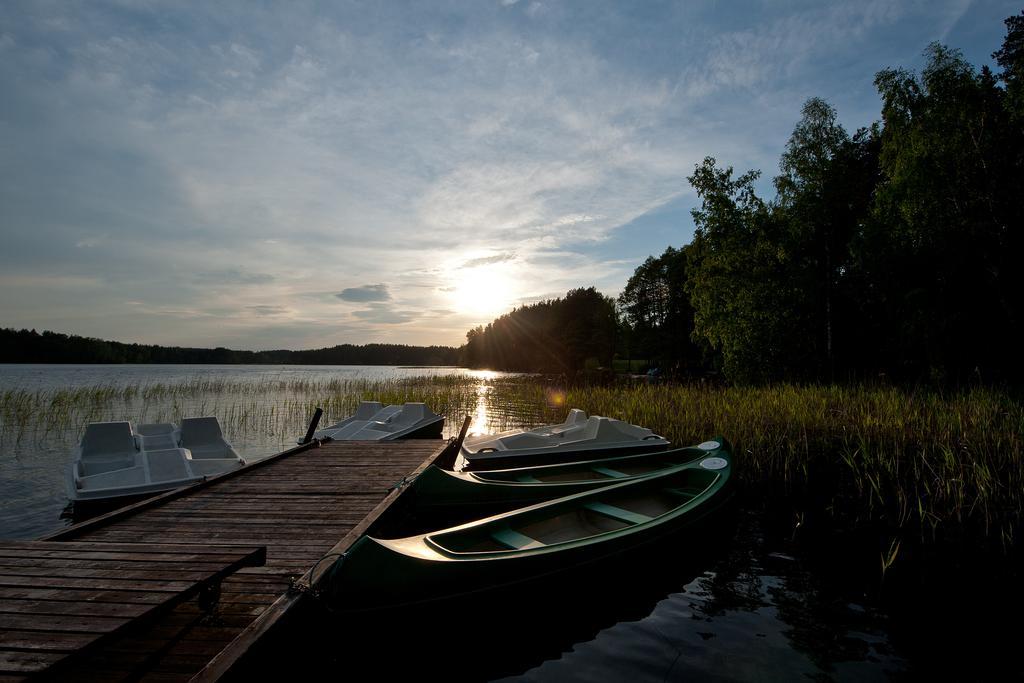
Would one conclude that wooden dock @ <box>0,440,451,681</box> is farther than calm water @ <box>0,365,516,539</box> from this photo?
No

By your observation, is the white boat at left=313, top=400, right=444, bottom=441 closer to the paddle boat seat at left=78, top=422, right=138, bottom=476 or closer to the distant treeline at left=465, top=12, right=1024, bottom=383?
the paddle boat seat at left=78, top=422, right=138, bottom=476

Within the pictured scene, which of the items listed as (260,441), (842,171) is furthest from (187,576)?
(842,171)

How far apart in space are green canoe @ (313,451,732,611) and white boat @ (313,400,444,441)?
235 inches

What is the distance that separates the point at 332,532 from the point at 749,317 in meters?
19.5

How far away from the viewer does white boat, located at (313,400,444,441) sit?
35.9ft

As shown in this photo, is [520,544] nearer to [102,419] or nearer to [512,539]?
[512,539]

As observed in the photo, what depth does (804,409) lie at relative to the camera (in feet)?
32.9

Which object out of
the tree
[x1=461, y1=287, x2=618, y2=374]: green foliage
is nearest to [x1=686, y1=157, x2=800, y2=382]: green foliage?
the tree

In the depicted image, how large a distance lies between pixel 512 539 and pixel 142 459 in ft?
20.6

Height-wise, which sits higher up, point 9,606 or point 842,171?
point 842,171

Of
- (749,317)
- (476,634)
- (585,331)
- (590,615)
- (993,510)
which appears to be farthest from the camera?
(585,331)

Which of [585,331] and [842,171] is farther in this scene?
[585,331]

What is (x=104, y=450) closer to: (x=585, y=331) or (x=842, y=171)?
(x=842, y=171)

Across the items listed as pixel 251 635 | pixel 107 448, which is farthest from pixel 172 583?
pixel 107 448
